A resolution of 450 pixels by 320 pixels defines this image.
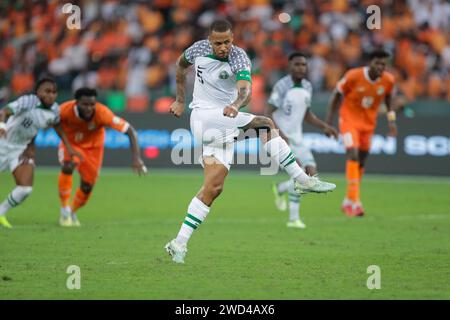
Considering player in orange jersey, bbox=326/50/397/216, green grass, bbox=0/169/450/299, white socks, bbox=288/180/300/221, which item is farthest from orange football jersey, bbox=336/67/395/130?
white socks, bbox=288/180/300/221

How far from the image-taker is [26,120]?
13828mm

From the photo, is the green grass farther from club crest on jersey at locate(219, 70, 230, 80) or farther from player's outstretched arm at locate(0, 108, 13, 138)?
club crest on jersey at locate(219, 70, 230, 80)

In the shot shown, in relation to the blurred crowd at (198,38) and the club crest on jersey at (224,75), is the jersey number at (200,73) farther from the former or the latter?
the blurred crowd at (198,38)

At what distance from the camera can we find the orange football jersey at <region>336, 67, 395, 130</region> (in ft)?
53.3

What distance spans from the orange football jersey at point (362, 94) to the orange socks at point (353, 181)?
0.79 meters

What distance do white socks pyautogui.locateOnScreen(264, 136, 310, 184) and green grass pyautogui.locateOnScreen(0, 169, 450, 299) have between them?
979mm

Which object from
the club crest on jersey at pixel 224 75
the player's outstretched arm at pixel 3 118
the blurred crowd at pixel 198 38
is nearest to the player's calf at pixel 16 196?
the player's outstretched arm at pixel 3 118

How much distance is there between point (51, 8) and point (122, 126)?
610 inches

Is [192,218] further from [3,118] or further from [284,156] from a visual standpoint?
[3,118]

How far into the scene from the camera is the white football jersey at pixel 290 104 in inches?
571

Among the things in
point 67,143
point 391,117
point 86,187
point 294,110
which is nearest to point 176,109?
point 67,143

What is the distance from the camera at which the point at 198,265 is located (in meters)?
10.2

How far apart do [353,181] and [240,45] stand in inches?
414

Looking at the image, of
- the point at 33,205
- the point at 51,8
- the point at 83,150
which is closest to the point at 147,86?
the point at 51,8
